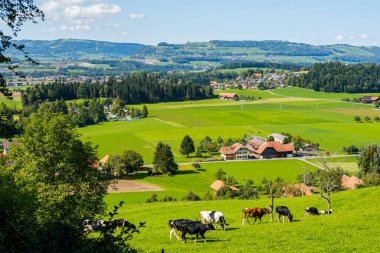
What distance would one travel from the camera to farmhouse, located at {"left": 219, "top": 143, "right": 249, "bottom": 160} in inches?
3824

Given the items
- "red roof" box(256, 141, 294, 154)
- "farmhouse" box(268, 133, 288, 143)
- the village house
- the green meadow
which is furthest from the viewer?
the green meadow

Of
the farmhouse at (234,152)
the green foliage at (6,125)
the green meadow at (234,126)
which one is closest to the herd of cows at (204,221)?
the green foliage at (6,125)

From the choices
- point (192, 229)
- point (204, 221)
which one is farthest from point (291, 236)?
point (204, 221)

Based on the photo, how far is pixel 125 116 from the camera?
170 metres

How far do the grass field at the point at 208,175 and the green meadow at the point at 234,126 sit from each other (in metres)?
11.9

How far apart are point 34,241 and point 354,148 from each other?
327 ft

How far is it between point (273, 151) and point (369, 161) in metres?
33.7

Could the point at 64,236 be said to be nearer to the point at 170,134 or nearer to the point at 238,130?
Result: the point at 170,134

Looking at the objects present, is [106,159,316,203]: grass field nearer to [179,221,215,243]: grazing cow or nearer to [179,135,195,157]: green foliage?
[179,135,195,157]: green foliage

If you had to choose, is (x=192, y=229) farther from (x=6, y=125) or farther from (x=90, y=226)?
(x=6, y=125)

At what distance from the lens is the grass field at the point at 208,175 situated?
65.2 metres

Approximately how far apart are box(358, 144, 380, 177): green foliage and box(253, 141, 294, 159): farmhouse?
30.9 m

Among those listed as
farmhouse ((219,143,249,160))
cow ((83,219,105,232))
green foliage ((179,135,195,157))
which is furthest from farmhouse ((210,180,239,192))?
cow ((83,219,105,232))

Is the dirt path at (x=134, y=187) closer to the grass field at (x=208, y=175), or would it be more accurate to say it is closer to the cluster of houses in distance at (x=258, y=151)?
the grass field at (x=208, y=175)
